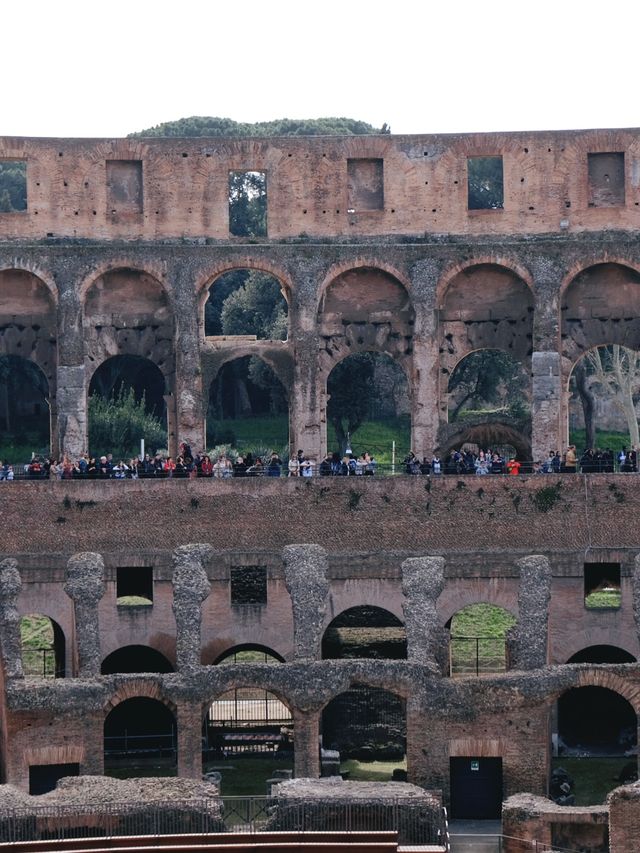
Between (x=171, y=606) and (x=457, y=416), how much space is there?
2327 centimetres

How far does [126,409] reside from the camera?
6850 cm

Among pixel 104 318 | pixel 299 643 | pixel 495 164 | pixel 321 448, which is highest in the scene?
pixel 495 164

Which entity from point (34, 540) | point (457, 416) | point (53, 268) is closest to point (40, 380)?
point (457, 416)

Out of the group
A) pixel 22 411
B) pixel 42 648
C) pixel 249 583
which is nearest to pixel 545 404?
pixel 249 583

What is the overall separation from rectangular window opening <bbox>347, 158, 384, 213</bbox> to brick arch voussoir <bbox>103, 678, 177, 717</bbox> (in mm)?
16223

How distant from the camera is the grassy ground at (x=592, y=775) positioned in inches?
1729

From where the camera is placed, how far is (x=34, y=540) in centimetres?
4931

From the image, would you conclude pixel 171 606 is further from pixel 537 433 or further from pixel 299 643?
pixel 537 433

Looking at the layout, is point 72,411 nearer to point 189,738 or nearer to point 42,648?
point 42,648

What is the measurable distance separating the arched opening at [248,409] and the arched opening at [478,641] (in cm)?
1316

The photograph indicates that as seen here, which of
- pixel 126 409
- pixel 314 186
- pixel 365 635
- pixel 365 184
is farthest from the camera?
pixel 126 409

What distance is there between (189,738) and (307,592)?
162 inches

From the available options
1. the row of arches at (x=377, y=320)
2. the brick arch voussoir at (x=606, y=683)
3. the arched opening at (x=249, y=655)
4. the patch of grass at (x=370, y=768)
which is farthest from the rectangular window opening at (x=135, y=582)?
the brick arch voussoir at (x=606, y=683)

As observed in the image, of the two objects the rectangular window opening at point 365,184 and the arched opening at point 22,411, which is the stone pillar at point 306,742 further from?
the arched opening at point 22,411
